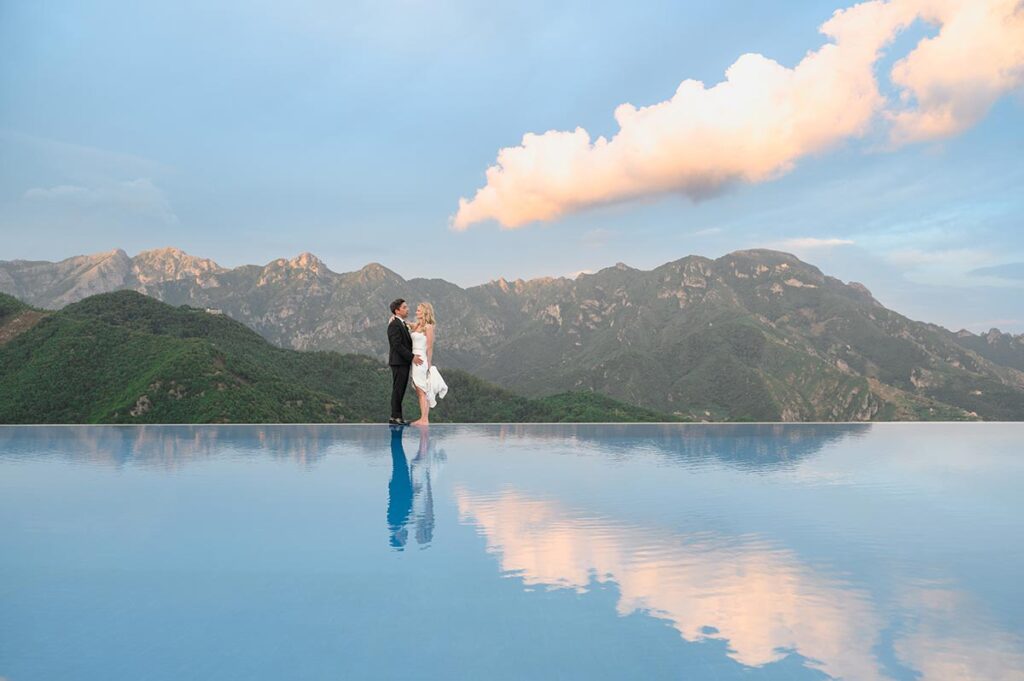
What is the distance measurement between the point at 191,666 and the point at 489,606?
6.34 ft

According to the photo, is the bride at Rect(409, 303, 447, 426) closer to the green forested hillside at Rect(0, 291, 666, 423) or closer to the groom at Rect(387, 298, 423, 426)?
the groom at Rect(387, 298, 423, 426)

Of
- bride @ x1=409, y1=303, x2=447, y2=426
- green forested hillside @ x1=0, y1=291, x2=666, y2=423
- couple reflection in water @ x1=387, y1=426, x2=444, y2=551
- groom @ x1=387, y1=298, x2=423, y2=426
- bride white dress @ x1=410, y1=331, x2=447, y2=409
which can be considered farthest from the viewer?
green forested hillside @ x1=0, y1=291, x2=666, y2=423

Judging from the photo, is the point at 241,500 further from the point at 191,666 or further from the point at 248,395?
the point at 248,395

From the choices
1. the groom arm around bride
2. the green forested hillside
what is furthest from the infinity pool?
the green forested hillside

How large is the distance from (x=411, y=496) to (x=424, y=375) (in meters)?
9.35

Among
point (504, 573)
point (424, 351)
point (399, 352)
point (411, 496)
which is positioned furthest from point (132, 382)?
point (504, 573)

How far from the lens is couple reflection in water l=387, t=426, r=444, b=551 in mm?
6715

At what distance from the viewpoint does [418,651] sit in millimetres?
3914

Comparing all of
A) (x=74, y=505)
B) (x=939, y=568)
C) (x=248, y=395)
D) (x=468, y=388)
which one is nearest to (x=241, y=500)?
(x=74, y=505)

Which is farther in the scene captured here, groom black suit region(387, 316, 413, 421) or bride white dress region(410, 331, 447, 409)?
bride white dress region(410, 331, 447, 409)

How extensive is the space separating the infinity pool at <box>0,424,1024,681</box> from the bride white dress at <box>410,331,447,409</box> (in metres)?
6.30

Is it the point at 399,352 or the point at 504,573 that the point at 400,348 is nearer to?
the point at 399,352

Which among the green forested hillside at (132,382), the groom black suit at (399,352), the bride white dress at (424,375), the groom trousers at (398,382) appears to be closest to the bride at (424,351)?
the bride white dress at (424,375)

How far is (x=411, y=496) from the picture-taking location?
888 cm
